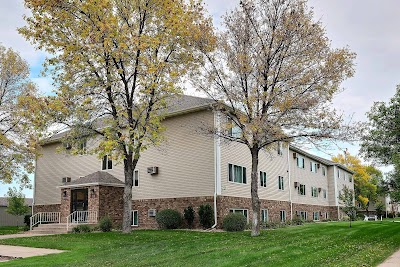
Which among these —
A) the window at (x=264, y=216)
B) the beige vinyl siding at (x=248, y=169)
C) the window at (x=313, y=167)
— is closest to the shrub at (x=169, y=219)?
the beige vinyl siding at (x=248, y=169)

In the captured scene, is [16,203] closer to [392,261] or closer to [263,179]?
[263,179]

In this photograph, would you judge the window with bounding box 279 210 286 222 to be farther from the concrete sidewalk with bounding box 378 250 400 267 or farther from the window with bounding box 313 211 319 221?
the concrete sidewalk with bounding box 378 250 400 267

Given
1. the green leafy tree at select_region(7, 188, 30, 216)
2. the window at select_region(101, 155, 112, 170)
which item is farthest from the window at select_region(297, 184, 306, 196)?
the green leafy tree at select_region(7, 188, 30, 216)

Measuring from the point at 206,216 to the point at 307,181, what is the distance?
742 inches

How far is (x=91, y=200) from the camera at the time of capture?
24641 millimetres

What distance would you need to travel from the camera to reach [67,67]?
19250 millimetres

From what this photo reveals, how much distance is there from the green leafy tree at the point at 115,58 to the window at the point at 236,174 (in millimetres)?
5956

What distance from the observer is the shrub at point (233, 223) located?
814 inches

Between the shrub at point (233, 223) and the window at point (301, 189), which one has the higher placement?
the window at point (301, 189)

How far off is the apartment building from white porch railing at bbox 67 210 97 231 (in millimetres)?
213

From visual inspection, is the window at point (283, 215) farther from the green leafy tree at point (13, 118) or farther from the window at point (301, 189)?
the green leafy tree at point (13, 118)

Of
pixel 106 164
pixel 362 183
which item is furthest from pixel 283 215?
pixel 362 183

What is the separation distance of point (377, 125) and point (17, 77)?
23.4 metres

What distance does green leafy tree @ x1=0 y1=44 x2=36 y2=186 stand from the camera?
26.9 meters
